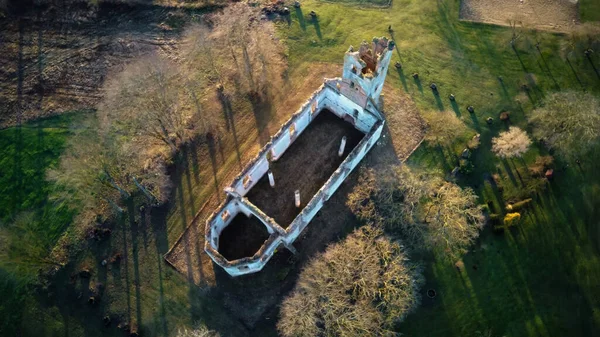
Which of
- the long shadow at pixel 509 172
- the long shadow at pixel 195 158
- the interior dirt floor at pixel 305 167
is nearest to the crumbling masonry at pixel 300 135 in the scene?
the interior dirt floor at pixel 305 167

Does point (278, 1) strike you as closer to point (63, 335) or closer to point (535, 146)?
point (535, 146)

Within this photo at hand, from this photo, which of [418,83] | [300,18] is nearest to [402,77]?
[418,83]

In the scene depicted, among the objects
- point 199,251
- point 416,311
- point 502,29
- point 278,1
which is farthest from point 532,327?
point 278,1

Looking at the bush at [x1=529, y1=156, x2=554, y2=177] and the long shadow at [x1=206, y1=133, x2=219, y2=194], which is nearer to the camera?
the bush at [x1=529, y1=156, x2=554, y2=177]

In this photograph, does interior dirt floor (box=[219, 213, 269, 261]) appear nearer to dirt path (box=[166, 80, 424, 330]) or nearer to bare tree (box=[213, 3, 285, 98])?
dirt path (box=[166, 80, 424, 330])

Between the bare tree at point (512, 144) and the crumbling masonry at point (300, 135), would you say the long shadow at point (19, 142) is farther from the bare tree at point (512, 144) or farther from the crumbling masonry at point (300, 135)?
the bare tree at point (512, 144)

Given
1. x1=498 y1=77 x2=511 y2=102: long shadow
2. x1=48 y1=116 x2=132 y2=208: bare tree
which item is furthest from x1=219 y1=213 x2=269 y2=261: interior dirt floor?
x1=498 y1=77 x2=511 y2=102: long shadow
